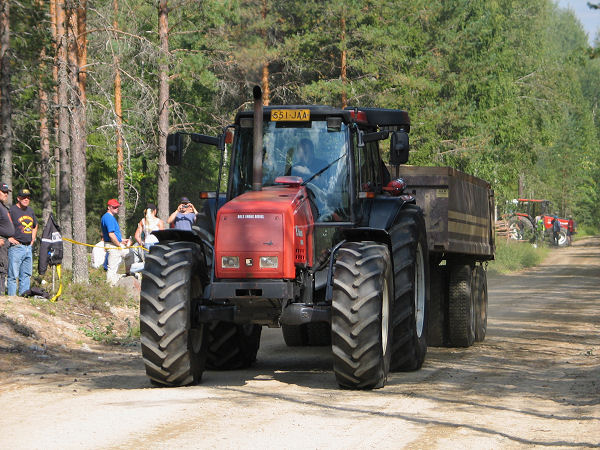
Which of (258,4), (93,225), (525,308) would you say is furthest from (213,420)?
(93,225)

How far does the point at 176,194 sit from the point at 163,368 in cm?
4248

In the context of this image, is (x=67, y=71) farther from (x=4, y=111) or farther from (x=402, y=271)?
(x=402, y=271)

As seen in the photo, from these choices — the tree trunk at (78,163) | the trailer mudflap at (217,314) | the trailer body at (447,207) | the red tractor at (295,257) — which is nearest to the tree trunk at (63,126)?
the tree trunk at (78,163)

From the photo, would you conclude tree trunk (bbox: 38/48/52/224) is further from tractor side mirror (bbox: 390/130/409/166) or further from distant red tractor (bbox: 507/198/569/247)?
distant red tractor (bbox: 507/198/569/247)

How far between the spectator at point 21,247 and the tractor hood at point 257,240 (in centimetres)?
694

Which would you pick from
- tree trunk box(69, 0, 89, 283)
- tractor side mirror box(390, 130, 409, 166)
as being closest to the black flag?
tree trunk box(69, 0, 89, 283)

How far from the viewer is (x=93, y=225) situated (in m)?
49.5

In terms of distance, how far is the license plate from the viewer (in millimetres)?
10555

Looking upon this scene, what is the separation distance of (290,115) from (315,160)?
21.8 inches

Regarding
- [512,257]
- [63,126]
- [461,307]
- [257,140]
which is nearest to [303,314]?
[257,140]

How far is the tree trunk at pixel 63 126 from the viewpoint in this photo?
19656 millimetres

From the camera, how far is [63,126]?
26.5m

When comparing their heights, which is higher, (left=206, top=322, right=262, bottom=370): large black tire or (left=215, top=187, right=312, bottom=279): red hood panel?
(left=215, top=187, right=312, bottom=279): red hood panel

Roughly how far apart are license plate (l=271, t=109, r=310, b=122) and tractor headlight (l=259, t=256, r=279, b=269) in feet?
5.86
